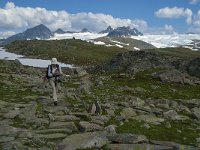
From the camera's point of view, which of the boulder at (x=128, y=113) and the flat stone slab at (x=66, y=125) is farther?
the boulder at (x=128, y=113)

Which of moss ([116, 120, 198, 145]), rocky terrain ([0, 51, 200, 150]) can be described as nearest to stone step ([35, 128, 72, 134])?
rocky terrain ([0, 51, 200, 150])

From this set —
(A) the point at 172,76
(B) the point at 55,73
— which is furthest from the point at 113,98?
(A) the point at 172,76

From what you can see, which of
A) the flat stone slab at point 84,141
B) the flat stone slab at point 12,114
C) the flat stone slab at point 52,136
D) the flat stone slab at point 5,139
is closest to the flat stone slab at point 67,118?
the flat stone slab at point 12,114

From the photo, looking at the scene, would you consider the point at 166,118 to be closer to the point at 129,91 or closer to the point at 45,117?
the point at 45,117

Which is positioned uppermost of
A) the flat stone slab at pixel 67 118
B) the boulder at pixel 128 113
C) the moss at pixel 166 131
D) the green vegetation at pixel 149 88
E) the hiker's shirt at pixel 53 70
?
the hiker's shirt at pixel 53 70

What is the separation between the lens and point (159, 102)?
33219 mm

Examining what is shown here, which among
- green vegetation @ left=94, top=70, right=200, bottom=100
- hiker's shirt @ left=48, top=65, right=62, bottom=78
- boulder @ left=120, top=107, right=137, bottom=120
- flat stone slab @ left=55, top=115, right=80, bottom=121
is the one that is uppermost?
hiker's shirt @ left=48, top=65, right=62, bottom=78

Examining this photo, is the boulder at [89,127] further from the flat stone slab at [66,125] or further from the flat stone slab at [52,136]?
the flat stone slab at [52,136]

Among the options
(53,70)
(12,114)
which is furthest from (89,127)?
(53,70)

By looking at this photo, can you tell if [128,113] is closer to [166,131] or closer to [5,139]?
[166,131]

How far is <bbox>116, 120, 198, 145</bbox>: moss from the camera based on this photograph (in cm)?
1972

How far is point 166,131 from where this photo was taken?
70.3 feet

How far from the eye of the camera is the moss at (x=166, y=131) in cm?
1972

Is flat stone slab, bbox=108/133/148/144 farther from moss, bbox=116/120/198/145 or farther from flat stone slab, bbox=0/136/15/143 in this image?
flat stone slab, bbox=0/136/15/143
